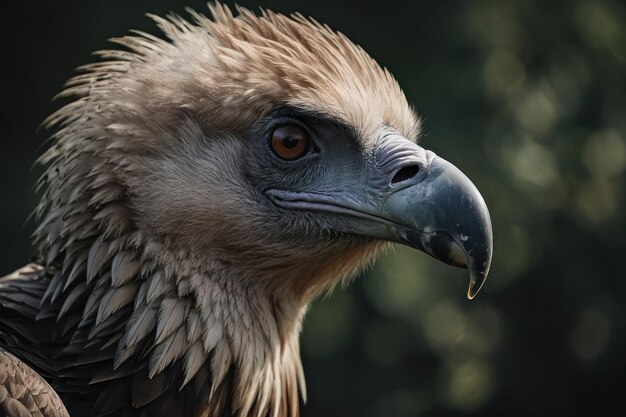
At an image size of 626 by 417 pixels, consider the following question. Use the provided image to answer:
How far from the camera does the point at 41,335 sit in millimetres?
3336

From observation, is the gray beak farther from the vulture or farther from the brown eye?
the brown eye

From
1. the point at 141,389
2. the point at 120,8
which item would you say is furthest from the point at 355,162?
the point at 120,8

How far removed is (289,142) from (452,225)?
65cm

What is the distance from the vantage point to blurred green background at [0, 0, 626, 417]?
600 cm

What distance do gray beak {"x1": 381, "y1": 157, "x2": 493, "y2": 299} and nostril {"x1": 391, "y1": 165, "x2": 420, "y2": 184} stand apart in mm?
105

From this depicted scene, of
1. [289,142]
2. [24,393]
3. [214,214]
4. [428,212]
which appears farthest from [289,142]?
[24,393]

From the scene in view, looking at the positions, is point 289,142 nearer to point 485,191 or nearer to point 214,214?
point 214,214

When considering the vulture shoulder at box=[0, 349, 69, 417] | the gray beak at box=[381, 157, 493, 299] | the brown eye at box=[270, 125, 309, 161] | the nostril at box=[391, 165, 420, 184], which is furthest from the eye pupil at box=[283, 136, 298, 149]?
the vulture shoulder at box=[0, 349, 69, 417]

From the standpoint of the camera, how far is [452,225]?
10.6 feet

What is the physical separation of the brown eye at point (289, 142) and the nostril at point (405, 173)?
35cm

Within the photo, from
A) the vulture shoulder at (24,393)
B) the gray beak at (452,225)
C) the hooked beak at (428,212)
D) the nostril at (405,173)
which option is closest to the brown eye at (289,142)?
the hooked beak at (428,212)

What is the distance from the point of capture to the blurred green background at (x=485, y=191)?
600 centimetres

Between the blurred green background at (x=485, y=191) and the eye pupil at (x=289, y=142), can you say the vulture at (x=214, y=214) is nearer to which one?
the eye pupil at (x=289, y=142)

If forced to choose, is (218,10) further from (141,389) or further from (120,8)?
(120,8)
